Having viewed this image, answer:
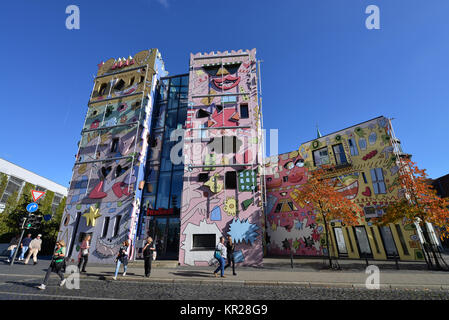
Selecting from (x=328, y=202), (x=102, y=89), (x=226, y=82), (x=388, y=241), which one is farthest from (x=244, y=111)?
(x=102, y=89)

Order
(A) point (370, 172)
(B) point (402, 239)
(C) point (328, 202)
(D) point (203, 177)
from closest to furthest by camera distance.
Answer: (C) point (328, 202) → (B) point (402, 239) → (D) point (203, 177) → (A) point (370, 172)

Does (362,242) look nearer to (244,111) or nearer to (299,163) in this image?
(299,163)

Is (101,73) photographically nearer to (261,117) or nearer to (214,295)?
(261,117)

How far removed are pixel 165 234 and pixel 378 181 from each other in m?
18.8

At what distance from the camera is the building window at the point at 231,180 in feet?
51.8

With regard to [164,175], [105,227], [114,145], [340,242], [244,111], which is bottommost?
[340,242]

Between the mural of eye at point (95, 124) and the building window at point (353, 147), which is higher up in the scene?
the mural of eye at point (95, 124)

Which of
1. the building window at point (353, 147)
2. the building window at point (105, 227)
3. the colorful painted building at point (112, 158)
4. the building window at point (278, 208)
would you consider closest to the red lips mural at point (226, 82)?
the colorful painted building at point (112, 158)

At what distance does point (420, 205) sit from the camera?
457 inches

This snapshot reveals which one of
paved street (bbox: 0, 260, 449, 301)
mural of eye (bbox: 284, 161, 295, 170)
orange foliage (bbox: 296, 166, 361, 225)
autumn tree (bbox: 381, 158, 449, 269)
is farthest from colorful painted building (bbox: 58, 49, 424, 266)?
paved street (bbox: 0, 260, 449, 301)

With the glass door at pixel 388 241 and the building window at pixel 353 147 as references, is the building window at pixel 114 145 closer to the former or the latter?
the building window at pixel 353 147

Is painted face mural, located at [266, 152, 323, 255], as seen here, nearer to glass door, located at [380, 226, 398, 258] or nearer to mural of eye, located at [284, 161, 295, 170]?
mural of eye, located at [284, 161, 295, 170]
